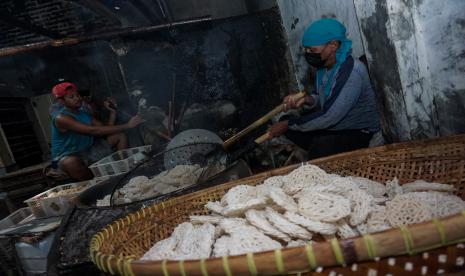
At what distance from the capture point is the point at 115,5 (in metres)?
7.91

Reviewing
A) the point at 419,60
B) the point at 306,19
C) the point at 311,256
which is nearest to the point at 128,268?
the point at 311,256

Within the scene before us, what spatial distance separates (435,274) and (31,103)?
43.2 feet

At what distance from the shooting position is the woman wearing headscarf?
12.4ft

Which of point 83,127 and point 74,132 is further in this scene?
point 74,132

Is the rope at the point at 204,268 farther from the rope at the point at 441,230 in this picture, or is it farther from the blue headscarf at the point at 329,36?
the blue headscarf at the point at 329,36

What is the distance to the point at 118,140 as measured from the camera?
762 centimetres

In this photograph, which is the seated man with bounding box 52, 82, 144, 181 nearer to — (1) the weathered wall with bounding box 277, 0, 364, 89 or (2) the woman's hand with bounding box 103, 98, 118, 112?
(2) the woman's hand with bounding box 103, 98, 118, 112

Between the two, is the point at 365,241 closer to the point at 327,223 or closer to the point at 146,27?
the point at 327,223

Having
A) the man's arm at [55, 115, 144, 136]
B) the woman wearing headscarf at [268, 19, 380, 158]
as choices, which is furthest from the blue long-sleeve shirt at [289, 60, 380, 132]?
the man's arm at [55, 115, 144, 136]

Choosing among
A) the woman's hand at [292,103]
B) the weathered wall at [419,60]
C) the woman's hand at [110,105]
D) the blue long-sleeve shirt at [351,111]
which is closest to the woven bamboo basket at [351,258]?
the weathered wall at [419,60]

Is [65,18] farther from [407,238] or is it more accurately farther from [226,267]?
[407,238]

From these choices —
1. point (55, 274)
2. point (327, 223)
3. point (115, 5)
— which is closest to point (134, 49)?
point (115, 5)

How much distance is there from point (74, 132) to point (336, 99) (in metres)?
5.53

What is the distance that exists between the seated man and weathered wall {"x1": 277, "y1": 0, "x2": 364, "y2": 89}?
348 cm
